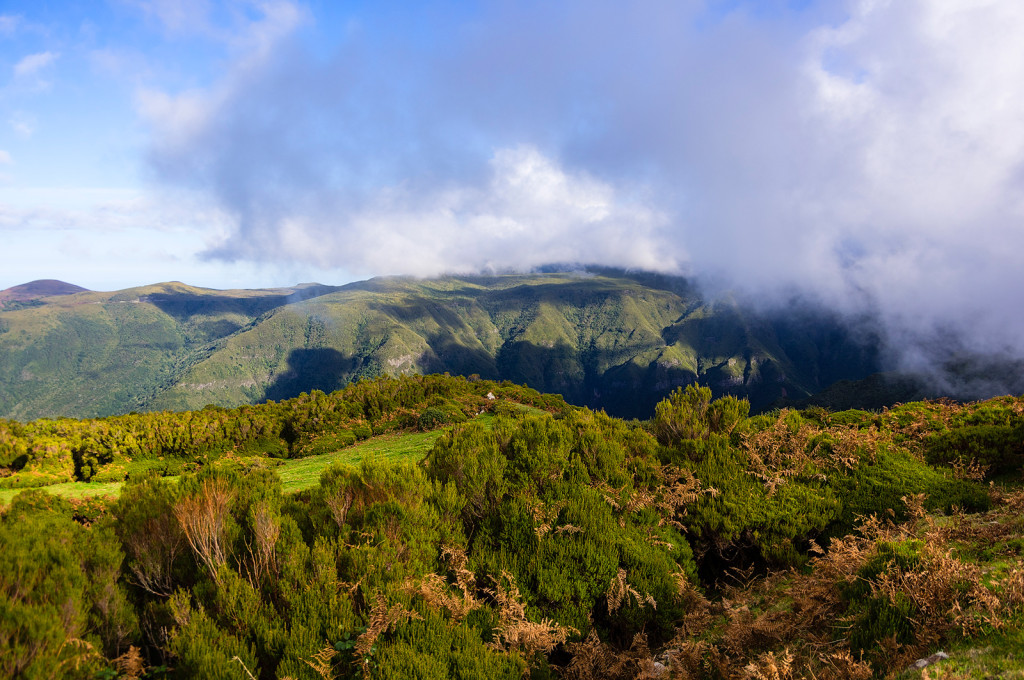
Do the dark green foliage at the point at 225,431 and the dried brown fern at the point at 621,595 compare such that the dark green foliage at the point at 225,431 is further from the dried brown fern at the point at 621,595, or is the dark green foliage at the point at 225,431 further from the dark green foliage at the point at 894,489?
the dark green foliage at the point at 894,489

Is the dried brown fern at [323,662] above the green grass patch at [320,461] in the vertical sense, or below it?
above

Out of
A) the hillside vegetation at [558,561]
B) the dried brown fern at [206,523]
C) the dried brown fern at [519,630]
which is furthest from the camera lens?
the dried brown fern at [206,523]

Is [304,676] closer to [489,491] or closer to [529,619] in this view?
[529,619]

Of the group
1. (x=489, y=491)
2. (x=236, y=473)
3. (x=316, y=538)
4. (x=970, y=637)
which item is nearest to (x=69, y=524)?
(x=236, y=473)

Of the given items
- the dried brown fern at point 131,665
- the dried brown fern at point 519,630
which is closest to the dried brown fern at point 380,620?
the dried brown fern at point 519,630

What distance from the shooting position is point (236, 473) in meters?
7.13

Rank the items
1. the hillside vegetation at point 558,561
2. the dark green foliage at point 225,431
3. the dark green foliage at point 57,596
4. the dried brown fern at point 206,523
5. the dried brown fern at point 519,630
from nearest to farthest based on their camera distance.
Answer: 1. the dark green foliage at point 57,596
2. the hillside vegetation at point 558,561
3. the dried brown fern at point 519,630
4. the dried brown fern at point 206,523
5. the dark green foliage at point 225,431

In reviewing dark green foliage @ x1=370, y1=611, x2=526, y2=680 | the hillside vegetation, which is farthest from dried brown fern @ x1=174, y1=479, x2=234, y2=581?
dark green foliage @ x1=370, y1=611, x2=526, y2=680

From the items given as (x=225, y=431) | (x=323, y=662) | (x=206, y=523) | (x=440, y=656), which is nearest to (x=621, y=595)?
(x=440, y=656)

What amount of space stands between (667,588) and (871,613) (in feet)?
8.75

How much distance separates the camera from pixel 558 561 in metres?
6.89

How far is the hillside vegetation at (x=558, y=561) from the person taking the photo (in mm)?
4664

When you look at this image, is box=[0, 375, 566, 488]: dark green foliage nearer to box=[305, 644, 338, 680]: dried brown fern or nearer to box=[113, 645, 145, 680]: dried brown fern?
box=[113, 645, 145, 680]: dried brown fern

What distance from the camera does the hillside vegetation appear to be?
4664 millimetres
